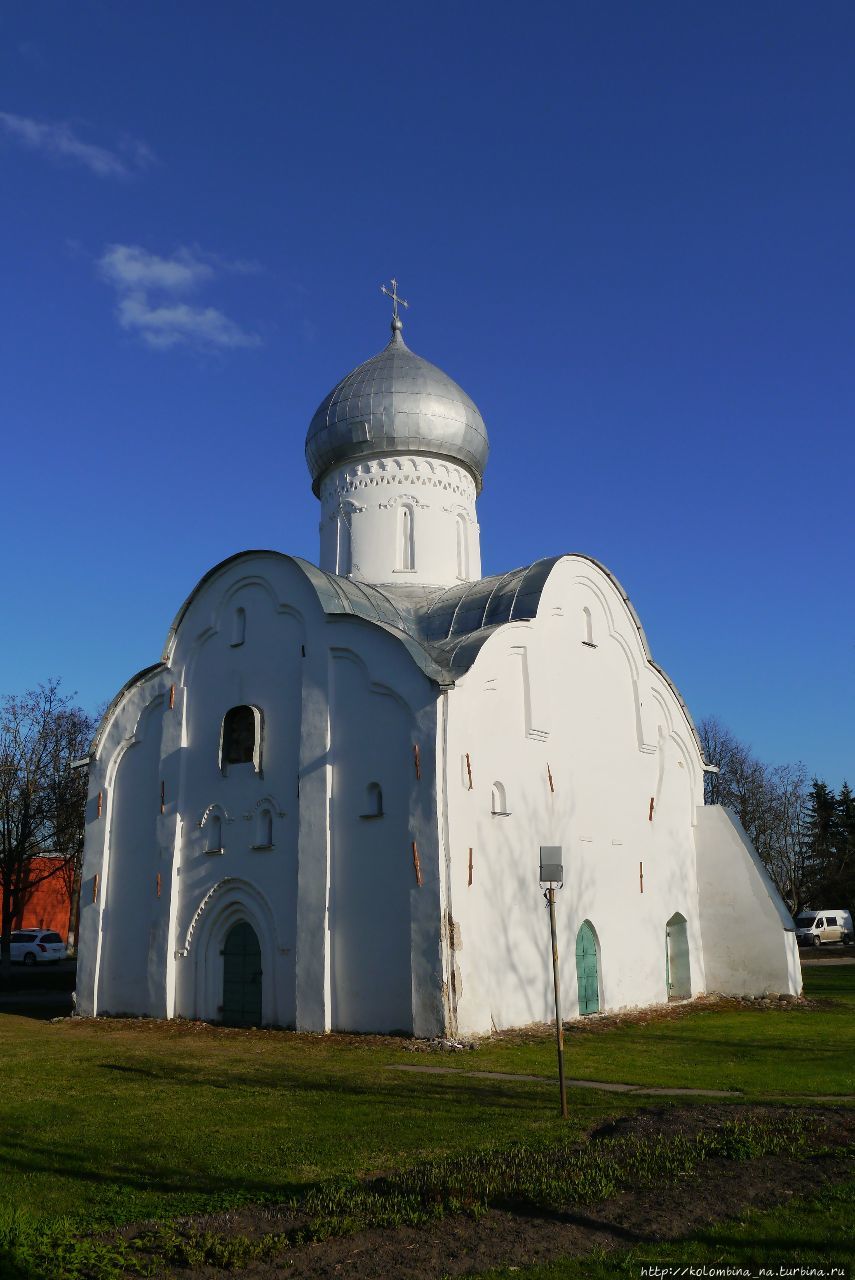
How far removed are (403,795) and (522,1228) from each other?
8791 millimetres

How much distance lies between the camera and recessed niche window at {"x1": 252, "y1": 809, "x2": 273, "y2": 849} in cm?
1512

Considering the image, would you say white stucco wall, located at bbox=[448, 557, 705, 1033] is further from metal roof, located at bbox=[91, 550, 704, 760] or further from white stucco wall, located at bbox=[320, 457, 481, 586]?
white stucco wall, located at bbox=[320, 457, 481, 586]

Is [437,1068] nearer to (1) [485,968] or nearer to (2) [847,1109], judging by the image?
(1) [485,968]

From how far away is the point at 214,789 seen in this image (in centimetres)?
1605

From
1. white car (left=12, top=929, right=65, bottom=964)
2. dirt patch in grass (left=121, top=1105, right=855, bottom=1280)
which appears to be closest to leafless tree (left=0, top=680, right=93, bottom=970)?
white car (left=12, top=929, right=65, bottom=964)

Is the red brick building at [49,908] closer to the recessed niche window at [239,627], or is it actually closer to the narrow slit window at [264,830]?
the recessed niche window at [239,627]

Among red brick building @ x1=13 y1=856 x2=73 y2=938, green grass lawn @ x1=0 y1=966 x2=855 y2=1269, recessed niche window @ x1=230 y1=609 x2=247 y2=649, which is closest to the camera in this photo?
green grass lawn @ x1=0 y1=966 x2=855 y2=1269

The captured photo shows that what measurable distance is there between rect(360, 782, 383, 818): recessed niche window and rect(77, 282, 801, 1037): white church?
28 mm

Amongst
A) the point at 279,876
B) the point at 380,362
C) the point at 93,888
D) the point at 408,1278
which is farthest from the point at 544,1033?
the point at 380,362

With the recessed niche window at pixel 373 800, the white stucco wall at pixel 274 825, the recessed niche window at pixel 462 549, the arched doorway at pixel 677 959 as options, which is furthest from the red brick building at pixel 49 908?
the recessed niche window at pixel 373 800

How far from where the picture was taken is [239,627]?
54.6 ft

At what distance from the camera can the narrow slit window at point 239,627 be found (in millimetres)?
16547

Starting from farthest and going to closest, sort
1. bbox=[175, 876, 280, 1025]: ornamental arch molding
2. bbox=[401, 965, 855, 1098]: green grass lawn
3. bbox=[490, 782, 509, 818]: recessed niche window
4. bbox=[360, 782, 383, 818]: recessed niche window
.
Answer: bbox=[175, 876, 280, 1025]: ornamental arch molding → bbox=[490, 782, 509, 818]: recessed niche window → bbox=[360, 782, 383, 818]: recessed niche window → bbox=[401, 965, 855, 1098]: green grass lawn

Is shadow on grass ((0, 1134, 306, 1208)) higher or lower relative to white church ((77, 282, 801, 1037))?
lower
